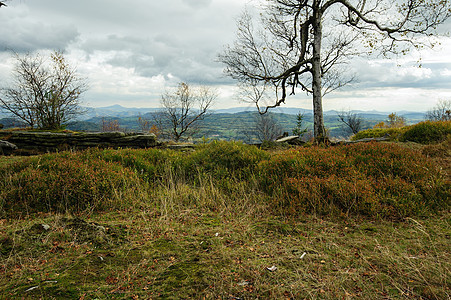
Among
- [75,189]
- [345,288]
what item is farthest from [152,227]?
[345,288]

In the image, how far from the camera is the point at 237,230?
3.81 m

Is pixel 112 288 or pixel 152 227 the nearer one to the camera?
pixel 112 288

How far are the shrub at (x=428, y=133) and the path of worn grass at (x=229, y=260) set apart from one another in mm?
7563

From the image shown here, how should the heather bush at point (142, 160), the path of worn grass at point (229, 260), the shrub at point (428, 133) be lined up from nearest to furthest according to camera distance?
the path of worn grass at point (229, 260), the heather bush at point (142, 160), the shrub at point (428, 133)

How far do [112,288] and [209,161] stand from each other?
15.4 ft

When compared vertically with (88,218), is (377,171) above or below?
above

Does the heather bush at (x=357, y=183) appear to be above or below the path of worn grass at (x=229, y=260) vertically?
above

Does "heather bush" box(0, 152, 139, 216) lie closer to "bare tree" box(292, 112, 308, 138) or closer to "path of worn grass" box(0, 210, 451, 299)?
"path of worn grass" box(0, 210, 451, 299)

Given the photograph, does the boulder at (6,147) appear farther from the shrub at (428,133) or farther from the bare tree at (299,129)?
the bare tree at (299,129)

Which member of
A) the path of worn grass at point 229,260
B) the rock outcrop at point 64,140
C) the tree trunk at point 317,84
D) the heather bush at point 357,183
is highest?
the tree trunk at point 317,84

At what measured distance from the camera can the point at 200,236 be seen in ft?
11.8

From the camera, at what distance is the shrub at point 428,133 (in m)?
9.59

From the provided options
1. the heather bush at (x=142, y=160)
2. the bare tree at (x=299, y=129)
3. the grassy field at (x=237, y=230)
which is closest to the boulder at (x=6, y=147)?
the grassy field at (x=237, y=230)

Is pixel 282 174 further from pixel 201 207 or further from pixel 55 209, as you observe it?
pixel 55 209
